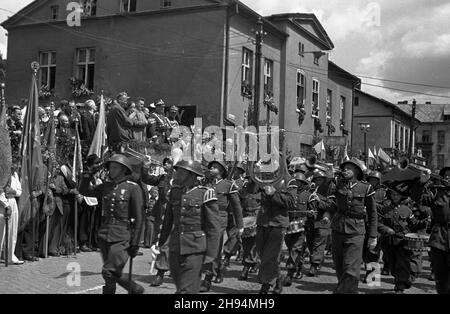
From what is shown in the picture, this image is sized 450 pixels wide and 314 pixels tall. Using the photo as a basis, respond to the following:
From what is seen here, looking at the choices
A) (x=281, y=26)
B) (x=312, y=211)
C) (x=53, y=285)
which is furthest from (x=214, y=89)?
(x=53, y=285)

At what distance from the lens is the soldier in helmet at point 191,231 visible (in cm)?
670

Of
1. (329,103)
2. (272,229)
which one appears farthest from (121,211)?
(329,103)

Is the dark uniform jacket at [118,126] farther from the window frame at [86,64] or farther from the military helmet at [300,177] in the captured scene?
the window frame at [86,64]

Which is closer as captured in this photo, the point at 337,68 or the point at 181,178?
the point at 181,178

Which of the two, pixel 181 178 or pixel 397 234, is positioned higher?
pixel 181 178

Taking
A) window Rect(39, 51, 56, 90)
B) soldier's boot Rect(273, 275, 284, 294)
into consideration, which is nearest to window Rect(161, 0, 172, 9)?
window Rect(39, 51, 56, 90)

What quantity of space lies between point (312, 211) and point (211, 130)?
1223 cm

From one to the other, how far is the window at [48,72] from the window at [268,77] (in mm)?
10520

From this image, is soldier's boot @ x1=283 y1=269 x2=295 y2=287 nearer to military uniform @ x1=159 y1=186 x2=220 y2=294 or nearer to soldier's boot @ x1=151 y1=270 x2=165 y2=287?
soldier's boot @ x1=151 y1=270 x2=165 y2=287

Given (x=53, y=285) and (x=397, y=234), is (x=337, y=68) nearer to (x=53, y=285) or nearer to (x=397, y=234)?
(x=397, y=234)

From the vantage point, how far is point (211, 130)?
74.6 feet

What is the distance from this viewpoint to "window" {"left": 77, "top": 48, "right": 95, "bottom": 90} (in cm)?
2778

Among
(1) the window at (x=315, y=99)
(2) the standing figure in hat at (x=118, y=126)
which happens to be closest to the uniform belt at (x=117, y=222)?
(2) the standing figure in hat at (x=118, y=126)

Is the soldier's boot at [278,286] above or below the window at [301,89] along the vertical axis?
below
